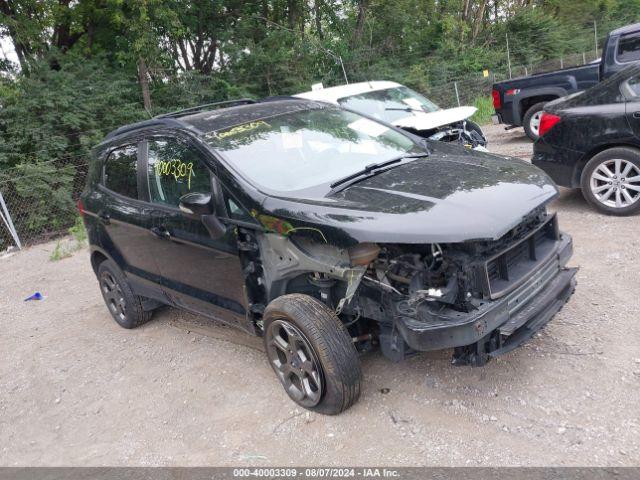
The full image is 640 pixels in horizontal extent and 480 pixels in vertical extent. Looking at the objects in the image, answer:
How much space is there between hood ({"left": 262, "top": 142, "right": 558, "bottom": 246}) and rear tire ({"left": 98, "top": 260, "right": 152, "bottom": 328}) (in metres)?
2.37

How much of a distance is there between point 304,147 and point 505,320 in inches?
71.8

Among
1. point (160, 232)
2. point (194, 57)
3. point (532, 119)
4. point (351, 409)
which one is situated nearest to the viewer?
point (351, 409)

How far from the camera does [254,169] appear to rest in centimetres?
366

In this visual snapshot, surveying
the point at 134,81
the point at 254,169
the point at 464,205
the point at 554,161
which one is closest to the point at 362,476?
the point at 464,205

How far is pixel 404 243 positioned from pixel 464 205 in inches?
16.9

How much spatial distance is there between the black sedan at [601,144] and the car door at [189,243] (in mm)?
3932

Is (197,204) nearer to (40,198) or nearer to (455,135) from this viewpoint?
(455,135)

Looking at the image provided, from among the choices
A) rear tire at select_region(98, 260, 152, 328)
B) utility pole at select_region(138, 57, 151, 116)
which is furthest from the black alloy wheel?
utility pole at select_region(138, 57, 151, 116)

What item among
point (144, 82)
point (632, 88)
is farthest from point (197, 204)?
point (144, 82)

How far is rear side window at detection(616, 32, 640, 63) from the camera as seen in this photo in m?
8.08

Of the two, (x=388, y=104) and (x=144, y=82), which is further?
(x=144, y=82)

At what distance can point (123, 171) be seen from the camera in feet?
15.3

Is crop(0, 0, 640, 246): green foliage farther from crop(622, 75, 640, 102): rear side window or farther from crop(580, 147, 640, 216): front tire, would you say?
crop(622, 75, 640, 102): rear side window

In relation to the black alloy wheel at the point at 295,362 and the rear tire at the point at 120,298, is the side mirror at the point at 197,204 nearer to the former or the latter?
the black alloy wheel at the point at 295,362
